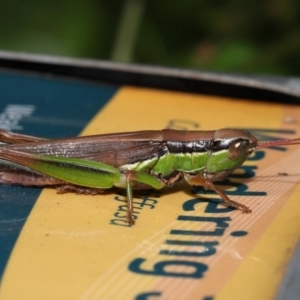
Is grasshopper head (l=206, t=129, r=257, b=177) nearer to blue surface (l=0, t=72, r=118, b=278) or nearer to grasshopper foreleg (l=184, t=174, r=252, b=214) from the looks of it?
grasshopper foreleg (l=184, t=174, r=252, b=214)

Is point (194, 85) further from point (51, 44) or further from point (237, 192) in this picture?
point (51, 44)

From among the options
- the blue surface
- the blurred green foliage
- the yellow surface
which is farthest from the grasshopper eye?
the blurred green foliage

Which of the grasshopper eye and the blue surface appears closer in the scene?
the grasshopper eye

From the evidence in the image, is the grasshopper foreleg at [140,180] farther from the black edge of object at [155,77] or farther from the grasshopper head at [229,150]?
the black edge of object at [155,77]

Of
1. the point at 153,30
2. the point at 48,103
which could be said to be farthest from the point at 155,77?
the point at 153,30

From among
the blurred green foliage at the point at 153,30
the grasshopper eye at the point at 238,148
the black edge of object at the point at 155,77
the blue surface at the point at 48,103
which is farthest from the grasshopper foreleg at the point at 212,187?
the blurred green foliage at the point at 153,30

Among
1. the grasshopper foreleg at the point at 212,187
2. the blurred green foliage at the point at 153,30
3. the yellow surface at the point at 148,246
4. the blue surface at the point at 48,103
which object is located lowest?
the yellow surface at the point at 148,246
